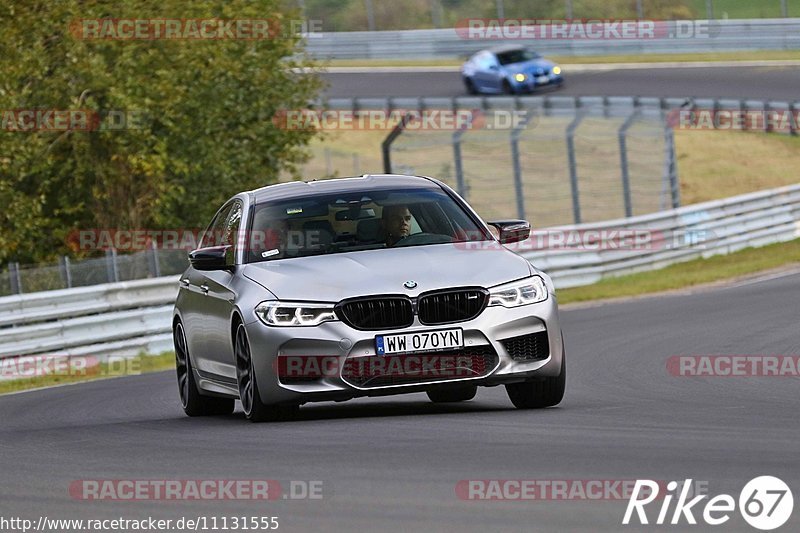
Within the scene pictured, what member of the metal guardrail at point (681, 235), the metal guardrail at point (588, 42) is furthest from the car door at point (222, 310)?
the metal guardrail at point (588, 42)

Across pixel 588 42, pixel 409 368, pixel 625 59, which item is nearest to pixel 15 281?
pixel 409 368

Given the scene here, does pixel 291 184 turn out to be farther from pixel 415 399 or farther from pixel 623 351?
pixel 623 351

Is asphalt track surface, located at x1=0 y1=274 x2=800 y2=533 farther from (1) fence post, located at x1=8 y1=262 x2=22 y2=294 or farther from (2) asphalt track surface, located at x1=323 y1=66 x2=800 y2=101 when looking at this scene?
(2) asphalt track surface, located at x1=323 y1=66 x2=800 y2=101

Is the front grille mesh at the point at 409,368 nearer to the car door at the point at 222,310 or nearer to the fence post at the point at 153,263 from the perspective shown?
the car door at the point at 222,310

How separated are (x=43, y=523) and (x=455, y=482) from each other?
1.69m

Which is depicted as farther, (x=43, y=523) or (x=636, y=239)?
(x=636, y=239)

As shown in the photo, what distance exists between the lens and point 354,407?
444 inches

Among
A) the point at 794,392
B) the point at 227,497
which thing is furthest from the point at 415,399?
the point at 227,497

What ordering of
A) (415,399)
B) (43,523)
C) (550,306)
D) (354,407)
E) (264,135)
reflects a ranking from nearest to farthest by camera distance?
(43,523), (550,306), (354,407), (415,399), (264,135)

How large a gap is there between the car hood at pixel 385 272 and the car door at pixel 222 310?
0.34 m

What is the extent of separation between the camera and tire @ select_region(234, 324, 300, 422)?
32.6 ft

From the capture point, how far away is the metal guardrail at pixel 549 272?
19625 mm

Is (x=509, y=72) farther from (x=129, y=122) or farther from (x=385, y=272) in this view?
(x=385, y=272)

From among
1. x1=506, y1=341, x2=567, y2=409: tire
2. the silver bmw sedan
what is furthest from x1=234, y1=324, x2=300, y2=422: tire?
x1=506, y1=341, x2=567, y2=409: tire
